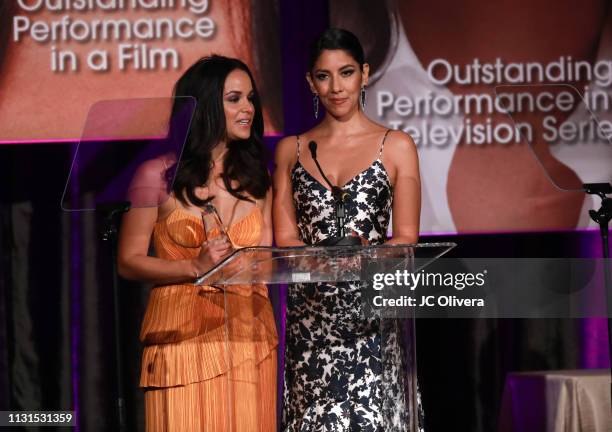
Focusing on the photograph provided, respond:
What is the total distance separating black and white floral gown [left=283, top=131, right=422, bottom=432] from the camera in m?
2.84

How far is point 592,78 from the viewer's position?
525 centimetres

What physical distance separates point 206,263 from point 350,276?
438mm

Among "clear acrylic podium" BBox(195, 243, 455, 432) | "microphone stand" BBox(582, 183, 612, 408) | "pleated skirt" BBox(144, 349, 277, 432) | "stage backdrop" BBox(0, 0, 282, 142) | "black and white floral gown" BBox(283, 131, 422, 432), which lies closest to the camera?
"clear acrylic podium" BBox(195, 243, 455, 432)

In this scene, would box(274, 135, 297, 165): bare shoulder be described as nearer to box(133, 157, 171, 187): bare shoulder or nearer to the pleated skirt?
box(133, 157, 171, 187): bare shoulder

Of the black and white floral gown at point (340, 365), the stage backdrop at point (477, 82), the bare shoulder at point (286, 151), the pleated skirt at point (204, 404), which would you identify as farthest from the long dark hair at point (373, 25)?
the pleated skirt at point (204, 404)

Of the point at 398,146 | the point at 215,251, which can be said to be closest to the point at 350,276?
the point at 215,251

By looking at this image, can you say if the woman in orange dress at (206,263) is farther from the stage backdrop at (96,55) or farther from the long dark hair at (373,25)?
the long dark hair at (373,25)

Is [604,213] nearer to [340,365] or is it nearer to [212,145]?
[340,365]

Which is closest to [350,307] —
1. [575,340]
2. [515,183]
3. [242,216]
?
[242,216]

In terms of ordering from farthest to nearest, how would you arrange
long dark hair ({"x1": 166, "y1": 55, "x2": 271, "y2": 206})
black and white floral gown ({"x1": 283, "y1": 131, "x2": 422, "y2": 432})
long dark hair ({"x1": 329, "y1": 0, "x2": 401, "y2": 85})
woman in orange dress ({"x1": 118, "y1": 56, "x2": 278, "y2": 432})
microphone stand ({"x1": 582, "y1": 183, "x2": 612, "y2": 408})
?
long dark hair ({"x1": 329, "y1": 0, "x2": 401, "y2": 85}) < long dark hair ({"x1": 166, "y1": 55, "x2": 271, "y2": 206}) < microphone stand ({"x1": 582, "y1": 183, "x2": 612, "y2": 408}) < woman in orange dress ({"x1": 118, "y1": 56, "x2": 278, "y2": 432}) < black and white floral gown ({"x1": 283, "y1": 131, "x2": 422, "y2": 432})

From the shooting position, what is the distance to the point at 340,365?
3.15 m

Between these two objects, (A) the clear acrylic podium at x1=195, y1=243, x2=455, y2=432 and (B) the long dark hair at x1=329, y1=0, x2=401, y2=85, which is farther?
(B) the long dark hair at x1=329, y1=0, x2=401, y2=85

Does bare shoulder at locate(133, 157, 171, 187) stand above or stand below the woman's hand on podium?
above

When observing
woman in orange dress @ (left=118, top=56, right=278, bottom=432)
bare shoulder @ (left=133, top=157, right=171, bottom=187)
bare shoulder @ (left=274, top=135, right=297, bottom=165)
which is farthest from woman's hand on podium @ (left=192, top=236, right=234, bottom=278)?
bare shoulder @ (left=274, top=135, right=297, bottom=165)
